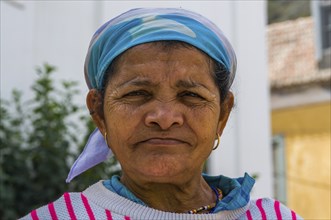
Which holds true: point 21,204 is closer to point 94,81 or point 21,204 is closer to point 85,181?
point 85,181

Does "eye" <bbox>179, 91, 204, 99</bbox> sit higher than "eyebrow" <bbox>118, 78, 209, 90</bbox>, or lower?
lower

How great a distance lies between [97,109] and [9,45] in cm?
328

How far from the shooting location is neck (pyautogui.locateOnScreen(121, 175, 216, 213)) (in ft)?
7.05

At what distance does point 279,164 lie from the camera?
48.4 feet

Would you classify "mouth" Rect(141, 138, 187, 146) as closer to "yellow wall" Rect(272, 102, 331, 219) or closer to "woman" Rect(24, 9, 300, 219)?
Result: "woman" Rect(24, 9, 300, 219)

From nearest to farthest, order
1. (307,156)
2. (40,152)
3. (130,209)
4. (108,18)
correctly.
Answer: (130,209) → (40,152) → (108,18) → (307,156)

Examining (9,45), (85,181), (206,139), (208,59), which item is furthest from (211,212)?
(9,45)

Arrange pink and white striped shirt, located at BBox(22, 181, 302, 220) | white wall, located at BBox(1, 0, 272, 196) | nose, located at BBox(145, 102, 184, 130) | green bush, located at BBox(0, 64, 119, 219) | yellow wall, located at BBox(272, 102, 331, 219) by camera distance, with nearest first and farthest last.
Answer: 1. nose, located at BBox(145, 102, 184, 130)
2. pink and white striped shirt, located at BBox(22, 181, 302, 220)
3. green bush, located at BBox(0, 64, 119, 219)
4. white wall, located at BBox(1, 0, 272, 196)
5. yellow wall, located at BBox(272, 102, 331, 219)

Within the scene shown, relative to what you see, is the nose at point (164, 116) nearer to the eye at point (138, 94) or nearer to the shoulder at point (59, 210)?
the eye at point (138, 94)

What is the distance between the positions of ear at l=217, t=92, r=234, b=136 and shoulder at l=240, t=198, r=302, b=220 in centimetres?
23

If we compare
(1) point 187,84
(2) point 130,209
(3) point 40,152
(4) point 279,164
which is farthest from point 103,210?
(4) point 279,164

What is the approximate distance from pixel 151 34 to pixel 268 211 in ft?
2.09

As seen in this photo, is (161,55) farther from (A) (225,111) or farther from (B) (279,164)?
(B) (279,164)

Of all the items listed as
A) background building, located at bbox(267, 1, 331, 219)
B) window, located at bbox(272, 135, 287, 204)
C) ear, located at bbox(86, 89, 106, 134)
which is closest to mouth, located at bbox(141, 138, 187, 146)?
ear, located at bbox(86, 89, 106, 134)
